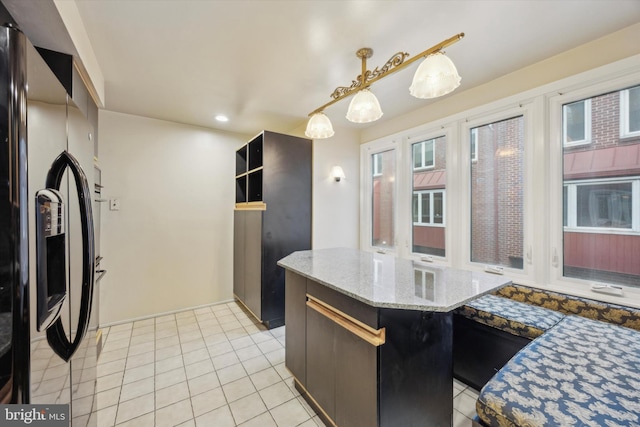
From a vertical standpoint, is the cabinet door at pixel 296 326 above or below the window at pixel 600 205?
below

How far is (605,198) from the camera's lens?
5.96 ft

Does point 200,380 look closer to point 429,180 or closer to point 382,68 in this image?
point 382,68

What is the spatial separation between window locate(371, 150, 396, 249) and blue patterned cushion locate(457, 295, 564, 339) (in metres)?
1.42

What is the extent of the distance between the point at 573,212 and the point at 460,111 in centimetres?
133

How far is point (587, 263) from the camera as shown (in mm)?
1892

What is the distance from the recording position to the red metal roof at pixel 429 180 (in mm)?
2811

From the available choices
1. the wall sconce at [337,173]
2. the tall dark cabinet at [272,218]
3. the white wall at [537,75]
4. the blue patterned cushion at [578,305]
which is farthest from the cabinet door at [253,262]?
the blue patterned cushion at [578,305]

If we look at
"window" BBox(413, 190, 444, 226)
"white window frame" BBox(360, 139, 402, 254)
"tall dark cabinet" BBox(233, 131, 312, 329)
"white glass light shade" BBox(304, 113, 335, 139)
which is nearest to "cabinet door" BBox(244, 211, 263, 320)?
"tall dark cabinet" BBox(233, 131, 312, 329)

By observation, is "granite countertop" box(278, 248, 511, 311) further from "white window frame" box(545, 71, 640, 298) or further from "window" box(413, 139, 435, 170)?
"window" box(413, 139, 435, 170)

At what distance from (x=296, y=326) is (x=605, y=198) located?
94.1 inches

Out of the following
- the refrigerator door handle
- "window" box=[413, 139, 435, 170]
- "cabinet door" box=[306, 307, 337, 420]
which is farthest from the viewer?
"window" box=[413, 139, 435, 170]

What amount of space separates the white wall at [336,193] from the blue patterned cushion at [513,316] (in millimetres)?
1766

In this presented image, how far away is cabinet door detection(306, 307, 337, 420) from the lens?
4.82ft

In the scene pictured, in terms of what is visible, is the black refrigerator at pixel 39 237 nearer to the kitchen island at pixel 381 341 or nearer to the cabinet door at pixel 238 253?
the kitchen island at pixel 381 341
